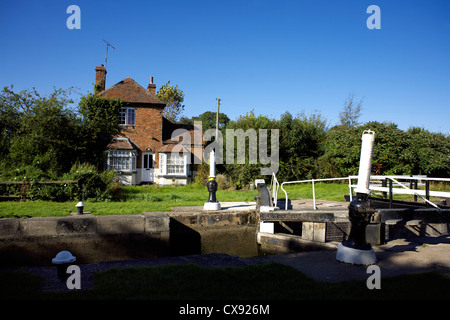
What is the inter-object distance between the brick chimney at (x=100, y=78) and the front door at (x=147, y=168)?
6124 millimetres

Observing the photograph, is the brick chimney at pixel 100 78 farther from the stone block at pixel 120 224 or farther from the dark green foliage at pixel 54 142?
the stone block at pixel 120 224

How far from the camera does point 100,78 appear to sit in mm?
24156

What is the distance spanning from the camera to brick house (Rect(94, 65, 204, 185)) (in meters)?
21.5

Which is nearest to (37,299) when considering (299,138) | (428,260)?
(428,260)

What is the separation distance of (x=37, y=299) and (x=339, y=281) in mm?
3496

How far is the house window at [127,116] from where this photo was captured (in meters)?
22.9

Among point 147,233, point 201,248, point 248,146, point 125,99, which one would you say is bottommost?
point 201,248

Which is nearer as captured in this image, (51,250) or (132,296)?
(132,296)

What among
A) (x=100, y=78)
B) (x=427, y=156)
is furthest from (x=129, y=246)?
(x=100, y=78)

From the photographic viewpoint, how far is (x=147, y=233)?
26.2 ft

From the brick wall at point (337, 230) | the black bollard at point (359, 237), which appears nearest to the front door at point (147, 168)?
the brick wall at point (337, 230)

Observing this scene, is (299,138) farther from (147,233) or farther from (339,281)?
(339,281)

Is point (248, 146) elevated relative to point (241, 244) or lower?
elevated
